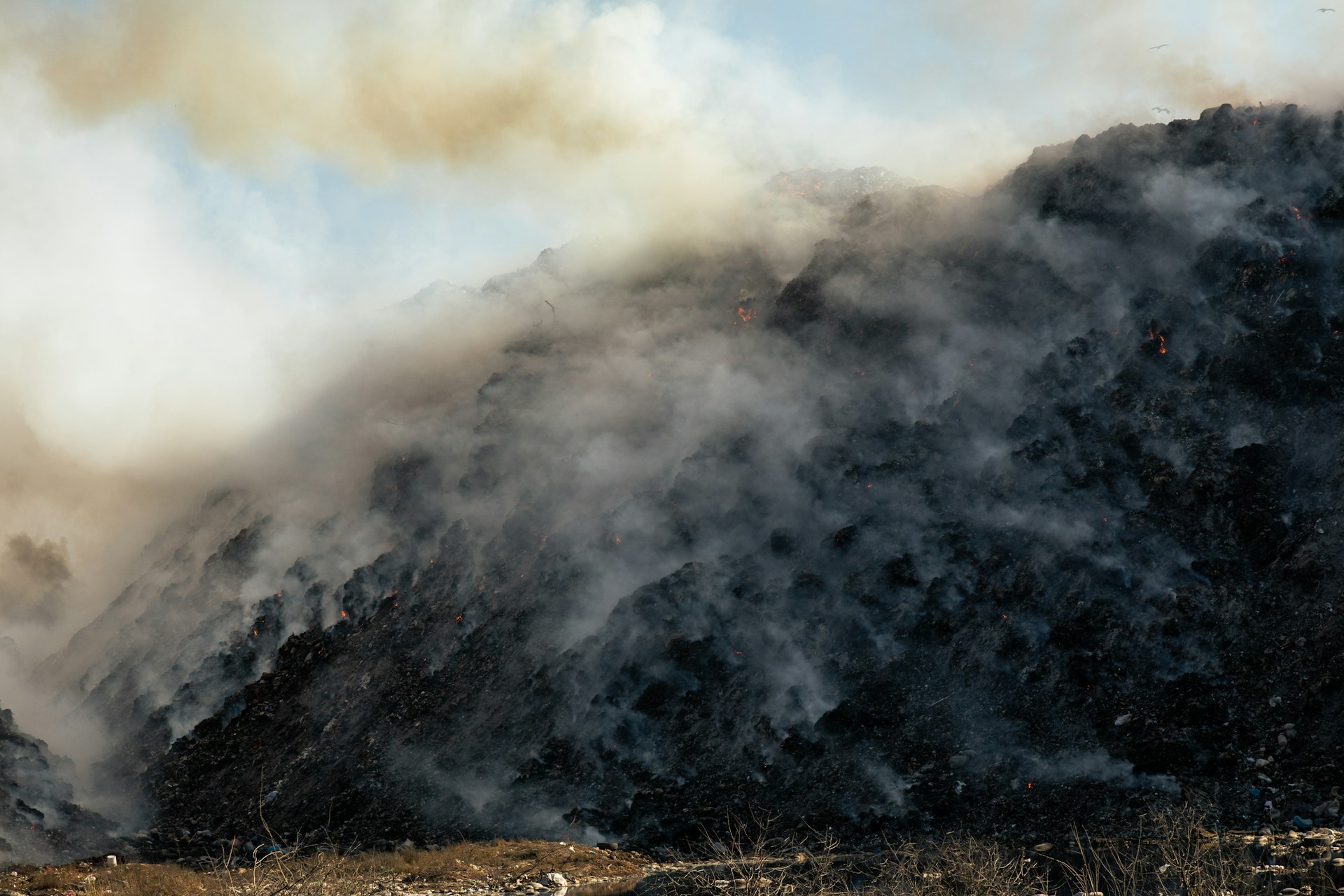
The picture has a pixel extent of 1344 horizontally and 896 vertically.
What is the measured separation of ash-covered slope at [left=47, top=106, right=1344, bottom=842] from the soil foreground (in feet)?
4.52

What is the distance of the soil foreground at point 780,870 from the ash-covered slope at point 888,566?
1.38 m

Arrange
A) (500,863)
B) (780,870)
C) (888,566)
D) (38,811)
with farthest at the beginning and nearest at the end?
(888,566)
(38,811)
(500,863)
(780,870)

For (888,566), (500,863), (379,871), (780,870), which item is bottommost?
(780,870)

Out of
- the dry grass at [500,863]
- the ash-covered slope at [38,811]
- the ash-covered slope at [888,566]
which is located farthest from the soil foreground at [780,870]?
the ash-covered slope at [38,811]

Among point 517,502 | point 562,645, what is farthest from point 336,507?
point 562,645

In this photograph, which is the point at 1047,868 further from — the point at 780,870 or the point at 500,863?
the point at 500,863

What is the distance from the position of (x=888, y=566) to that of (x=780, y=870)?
1239 cm

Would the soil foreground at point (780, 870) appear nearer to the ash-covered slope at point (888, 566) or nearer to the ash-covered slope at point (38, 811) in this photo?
the ash-covered slope at point (888, 566)

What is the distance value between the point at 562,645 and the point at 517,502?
877cm

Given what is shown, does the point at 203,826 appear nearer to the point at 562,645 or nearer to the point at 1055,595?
the point at 562,645

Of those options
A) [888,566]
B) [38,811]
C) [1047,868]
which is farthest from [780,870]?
[38,811]

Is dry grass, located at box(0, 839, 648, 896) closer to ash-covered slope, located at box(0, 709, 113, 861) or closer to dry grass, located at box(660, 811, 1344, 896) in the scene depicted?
ash-covered slope, located at box(0, 709, 113, 861)

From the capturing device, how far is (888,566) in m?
34.7

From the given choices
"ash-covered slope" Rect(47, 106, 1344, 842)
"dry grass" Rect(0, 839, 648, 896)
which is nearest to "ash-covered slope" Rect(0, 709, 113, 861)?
"dry grass" Rect(0, 839, 648, 896)
